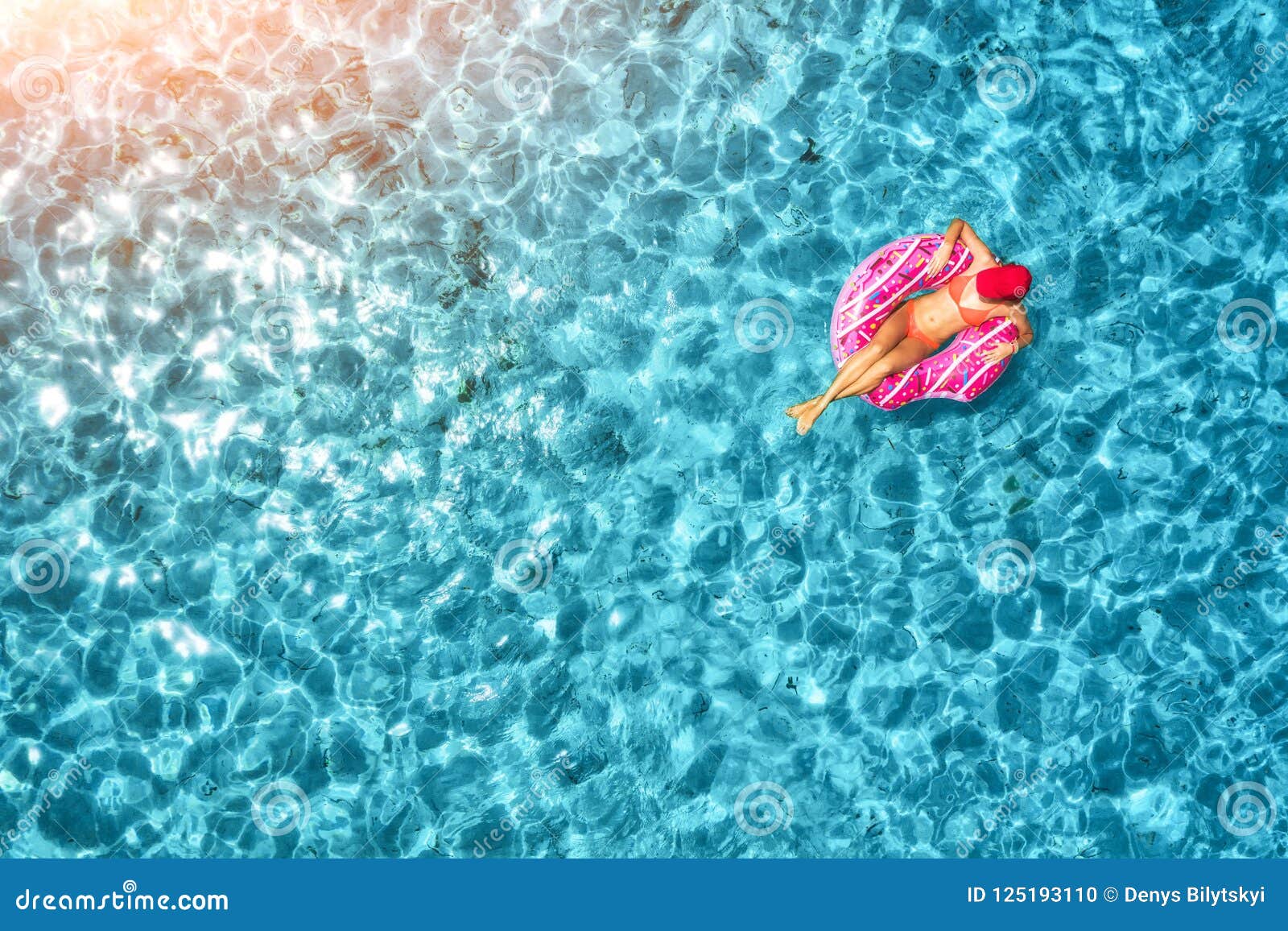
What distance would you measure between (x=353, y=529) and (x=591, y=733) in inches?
72.2

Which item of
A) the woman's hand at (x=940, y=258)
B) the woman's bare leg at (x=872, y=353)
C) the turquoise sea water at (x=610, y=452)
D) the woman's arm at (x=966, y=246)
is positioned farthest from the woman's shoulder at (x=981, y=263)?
the turquoise sea water at (x=610, y=452)

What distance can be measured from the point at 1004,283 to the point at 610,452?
7.87 ft

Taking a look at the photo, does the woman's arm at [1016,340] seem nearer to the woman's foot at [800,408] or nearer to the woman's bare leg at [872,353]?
the woman's bare leg at [872,353]

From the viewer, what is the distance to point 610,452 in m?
6.63

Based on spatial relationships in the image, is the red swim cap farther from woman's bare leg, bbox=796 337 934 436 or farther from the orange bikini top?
woman's bare leg, bbox=796 337 934 436

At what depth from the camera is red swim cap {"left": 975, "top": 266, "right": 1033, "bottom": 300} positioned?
5.48 meters

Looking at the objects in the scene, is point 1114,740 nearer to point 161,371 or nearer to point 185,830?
point 185,830

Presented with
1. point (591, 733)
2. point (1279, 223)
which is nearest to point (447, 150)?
point (591, 733)

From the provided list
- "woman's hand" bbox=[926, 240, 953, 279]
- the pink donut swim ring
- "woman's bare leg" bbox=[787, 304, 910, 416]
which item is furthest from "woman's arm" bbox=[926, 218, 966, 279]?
"woman's bare leg" bbox=[787, 304, 910, 416]

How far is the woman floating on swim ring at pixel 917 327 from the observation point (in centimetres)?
603

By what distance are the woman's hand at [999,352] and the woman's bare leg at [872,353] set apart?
50 cm

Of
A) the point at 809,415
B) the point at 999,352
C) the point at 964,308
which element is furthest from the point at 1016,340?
the point at 809,415

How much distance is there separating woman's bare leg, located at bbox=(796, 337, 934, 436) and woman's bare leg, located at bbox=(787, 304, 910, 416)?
0.04 feet

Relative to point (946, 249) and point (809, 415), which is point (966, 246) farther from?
point (809, 415)
